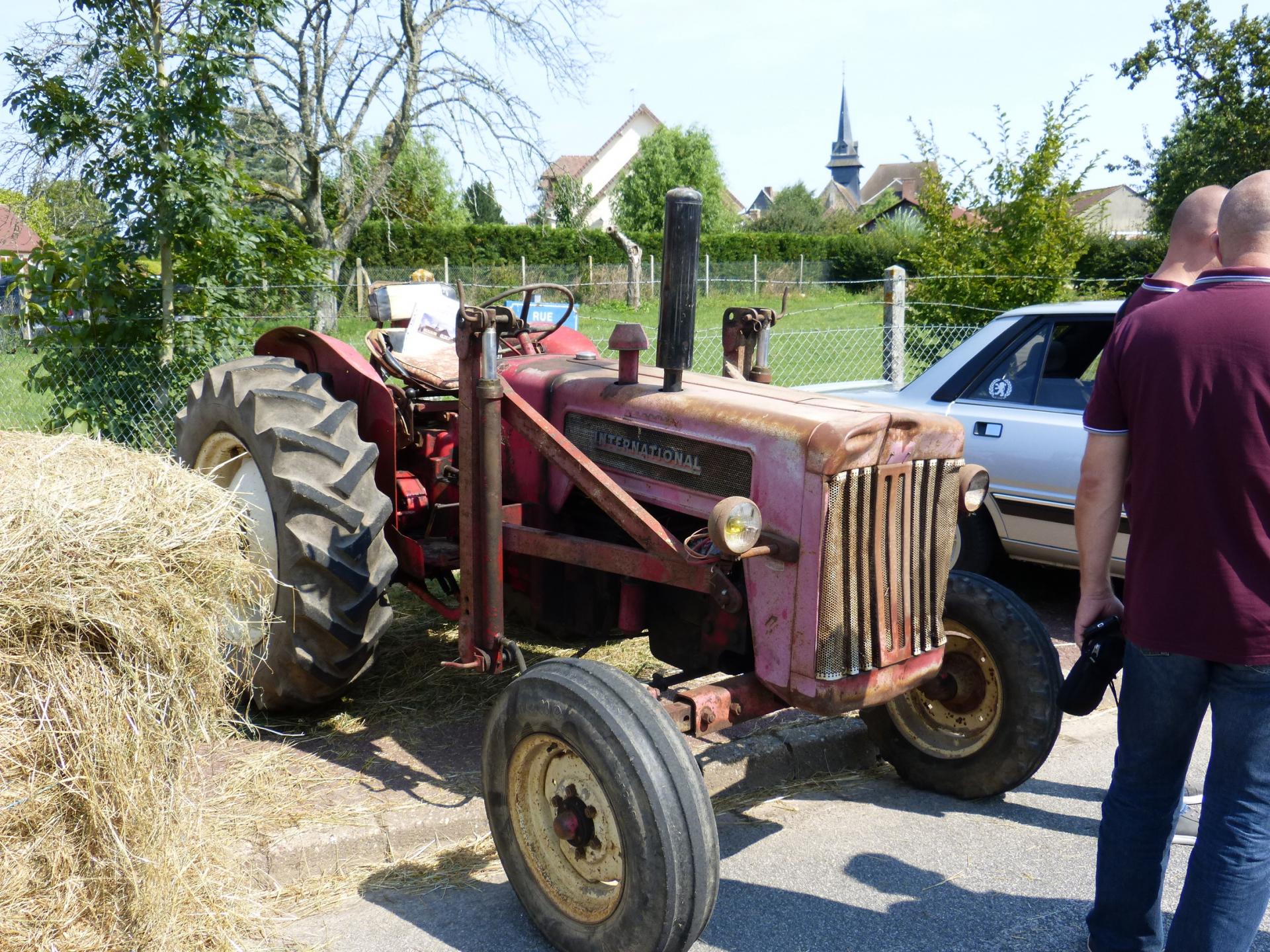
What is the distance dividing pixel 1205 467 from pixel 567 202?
2075cm

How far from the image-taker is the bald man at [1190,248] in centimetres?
324

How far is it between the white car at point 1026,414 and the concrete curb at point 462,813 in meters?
1.78

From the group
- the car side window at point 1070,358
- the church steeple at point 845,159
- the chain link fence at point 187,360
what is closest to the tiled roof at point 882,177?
the church steeple at point 845,159

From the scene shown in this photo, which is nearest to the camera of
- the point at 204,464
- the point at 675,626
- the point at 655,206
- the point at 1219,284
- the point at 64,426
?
the point at 1219,284

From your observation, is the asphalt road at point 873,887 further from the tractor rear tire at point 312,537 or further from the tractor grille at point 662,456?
the tractor grille at point 662,456

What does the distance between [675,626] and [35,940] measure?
1.90m

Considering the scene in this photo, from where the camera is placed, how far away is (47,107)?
256 inches

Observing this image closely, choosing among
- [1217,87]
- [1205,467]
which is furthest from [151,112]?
[1217,87]

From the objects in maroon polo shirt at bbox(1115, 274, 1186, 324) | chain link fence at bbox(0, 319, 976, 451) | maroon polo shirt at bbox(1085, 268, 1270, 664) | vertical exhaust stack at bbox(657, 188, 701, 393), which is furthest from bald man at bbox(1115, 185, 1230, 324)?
chain link fence at bbox(0, 319, 976, 451)

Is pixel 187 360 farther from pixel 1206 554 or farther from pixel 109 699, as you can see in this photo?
pixel 1206 554

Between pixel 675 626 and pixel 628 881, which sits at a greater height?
pixel 675 626

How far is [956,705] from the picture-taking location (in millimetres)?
3744

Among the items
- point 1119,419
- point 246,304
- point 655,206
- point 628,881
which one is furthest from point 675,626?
point 655,206

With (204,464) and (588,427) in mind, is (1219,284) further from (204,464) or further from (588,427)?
(204,464)
